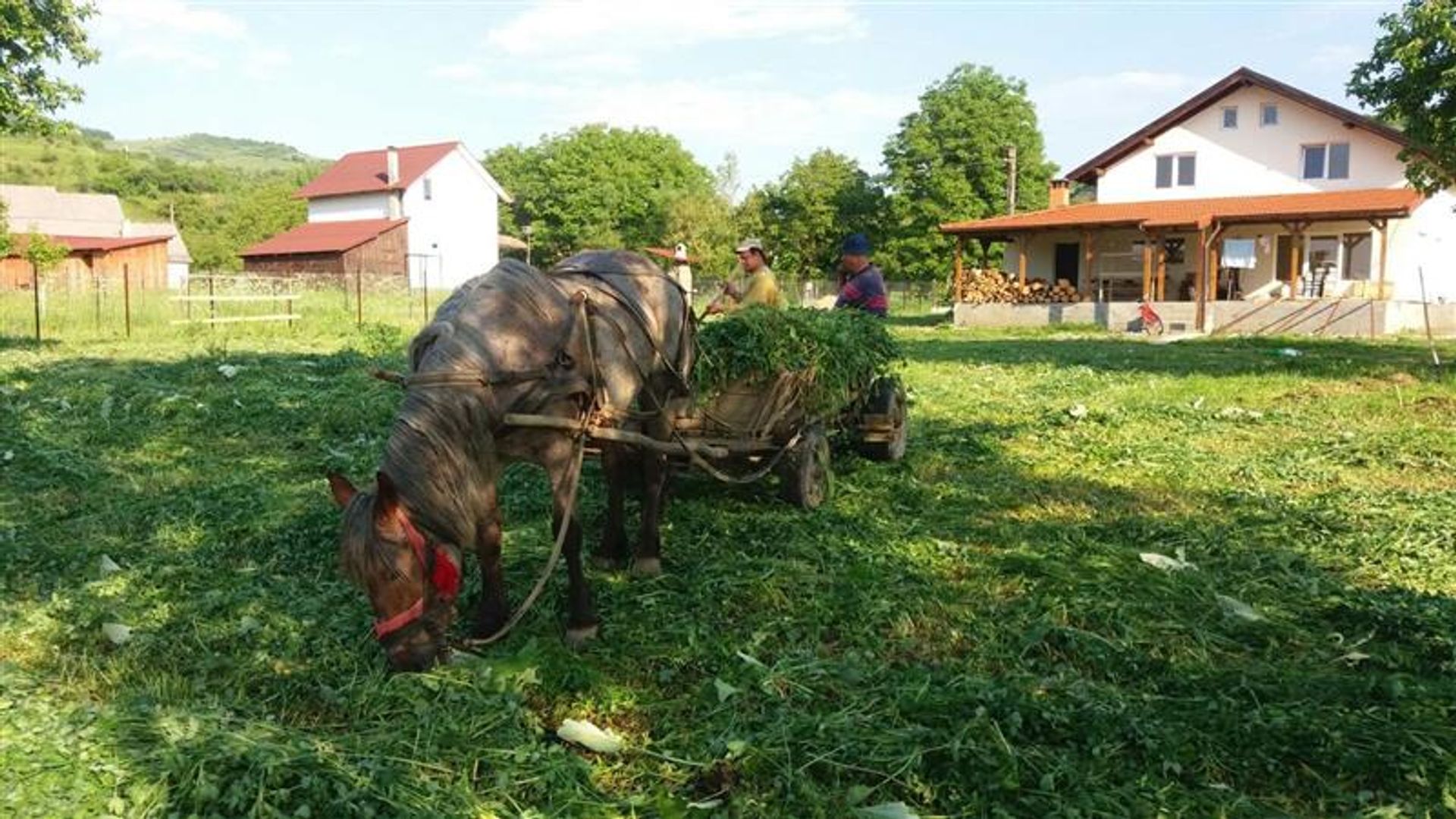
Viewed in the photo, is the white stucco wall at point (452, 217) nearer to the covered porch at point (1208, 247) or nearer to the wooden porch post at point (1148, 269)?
the covered porch at point (1208, 247)

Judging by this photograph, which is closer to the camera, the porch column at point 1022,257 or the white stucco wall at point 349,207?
the porch column at point 1022,257

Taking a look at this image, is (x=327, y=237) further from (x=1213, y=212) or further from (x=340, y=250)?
(x=1213, y=212)

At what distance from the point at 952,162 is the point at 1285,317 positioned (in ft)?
99.2

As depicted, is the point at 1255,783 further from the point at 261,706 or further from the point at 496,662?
the point at 261,706

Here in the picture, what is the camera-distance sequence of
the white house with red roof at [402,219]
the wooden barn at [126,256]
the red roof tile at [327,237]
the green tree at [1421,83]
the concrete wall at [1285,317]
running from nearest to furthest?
the green tree at [1421,83], the concrete wall at [1285,317], the red roof tile at [327,237], the white house with red roof at [402,219], the wooden barn at [126,256]

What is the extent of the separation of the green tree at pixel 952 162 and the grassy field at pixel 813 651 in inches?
1784

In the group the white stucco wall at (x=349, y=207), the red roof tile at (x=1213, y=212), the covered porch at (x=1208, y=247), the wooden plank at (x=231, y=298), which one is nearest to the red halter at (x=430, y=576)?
the wooden plank at (x=231, y=298)

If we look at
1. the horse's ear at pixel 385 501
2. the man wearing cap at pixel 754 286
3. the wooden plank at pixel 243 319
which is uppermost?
the man wearing cap at pixel 754 286

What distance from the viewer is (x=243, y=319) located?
23031mm

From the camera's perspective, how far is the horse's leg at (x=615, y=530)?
545cm

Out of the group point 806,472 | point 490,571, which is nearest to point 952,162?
point 806,472

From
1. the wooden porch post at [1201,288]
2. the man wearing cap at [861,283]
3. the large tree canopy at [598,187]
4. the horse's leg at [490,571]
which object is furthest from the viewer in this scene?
the large tree canopy at [598,187]

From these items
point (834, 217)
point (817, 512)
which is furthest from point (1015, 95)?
point (817, 512)

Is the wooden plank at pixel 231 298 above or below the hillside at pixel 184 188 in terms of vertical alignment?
below
